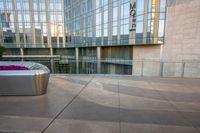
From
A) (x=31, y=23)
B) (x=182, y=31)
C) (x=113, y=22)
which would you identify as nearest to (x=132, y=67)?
(x=182, y=31)

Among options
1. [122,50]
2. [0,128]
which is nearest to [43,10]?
[122,50]

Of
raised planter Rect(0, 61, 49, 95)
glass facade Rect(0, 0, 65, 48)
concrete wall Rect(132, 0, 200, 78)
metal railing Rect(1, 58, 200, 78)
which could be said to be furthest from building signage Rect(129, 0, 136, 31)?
glass facade Rect(0, 0, 65, 48)

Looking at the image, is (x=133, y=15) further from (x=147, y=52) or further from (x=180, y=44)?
(x=180, y=44)

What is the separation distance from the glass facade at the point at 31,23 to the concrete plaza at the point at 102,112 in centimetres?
2818

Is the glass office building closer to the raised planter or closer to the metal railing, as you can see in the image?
the metal railing

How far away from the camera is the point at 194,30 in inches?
396

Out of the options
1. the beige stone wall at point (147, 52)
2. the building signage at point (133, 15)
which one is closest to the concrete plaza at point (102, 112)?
the beige stone wall at point (147, 52)

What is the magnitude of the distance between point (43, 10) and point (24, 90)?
99.2ft

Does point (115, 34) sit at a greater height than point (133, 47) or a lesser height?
greater

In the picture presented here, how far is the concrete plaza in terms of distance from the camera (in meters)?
2.76

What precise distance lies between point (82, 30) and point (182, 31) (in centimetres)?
1834

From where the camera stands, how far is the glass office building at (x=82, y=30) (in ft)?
49.8

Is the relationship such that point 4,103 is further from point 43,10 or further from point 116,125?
point 43,10

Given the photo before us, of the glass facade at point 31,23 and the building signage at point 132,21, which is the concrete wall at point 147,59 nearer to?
the building signage at point 132,21
